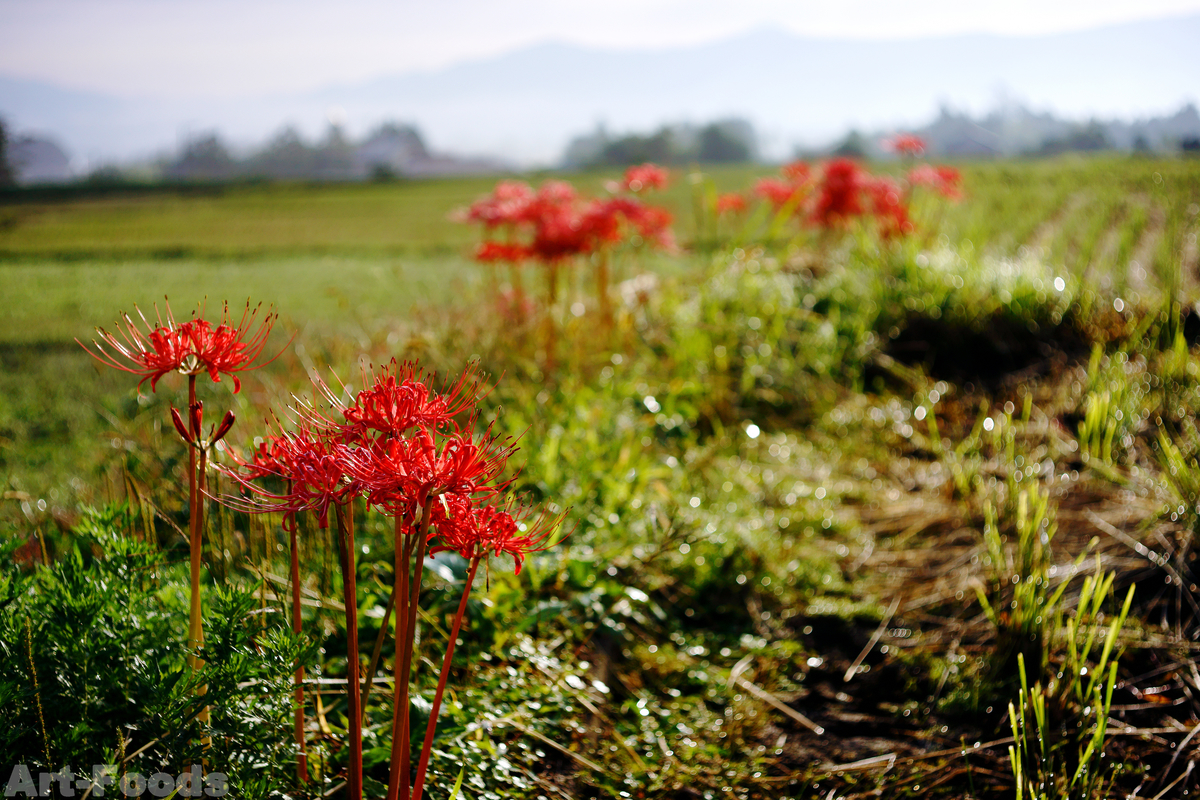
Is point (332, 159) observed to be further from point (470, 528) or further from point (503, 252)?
point (470, 528)

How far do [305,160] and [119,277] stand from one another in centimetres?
140

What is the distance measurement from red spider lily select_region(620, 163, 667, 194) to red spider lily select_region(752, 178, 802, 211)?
111cm

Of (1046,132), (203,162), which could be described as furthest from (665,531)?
(1046,132)

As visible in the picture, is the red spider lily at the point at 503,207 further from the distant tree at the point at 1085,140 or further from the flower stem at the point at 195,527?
the distant tree at the point at 1085,140

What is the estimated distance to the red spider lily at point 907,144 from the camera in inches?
201

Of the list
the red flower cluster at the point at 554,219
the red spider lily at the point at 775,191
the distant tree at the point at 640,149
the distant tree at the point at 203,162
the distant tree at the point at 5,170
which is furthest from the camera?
the distant tree at the point at 640,149

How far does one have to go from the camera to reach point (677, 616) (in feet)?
7.21

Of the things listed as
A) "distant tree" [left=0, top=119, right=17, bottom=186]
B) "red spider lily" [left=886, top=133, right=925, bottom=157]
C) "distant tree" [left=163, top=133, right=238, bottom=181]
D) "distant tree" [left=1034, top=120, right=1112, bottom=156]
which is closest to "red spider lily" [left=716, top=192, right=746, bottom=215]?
"red spider lily" [left=886, top=133, right=925, bottom=157]

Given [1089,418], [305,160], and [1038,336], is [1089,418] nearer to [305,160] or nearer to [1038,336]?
[1038,336]

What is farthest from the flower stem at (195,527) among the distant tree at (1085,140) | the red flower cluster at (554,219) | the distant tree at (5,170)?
the distant tree at (1085,140)

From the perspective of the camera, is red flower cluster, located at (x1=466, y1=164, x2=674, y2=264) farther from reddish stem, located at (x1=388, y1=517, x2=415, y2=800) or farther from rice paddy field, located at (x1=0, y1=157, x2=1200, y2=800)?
reddish stem, located at (x1=388, y1=517, x2=415, y2=800)

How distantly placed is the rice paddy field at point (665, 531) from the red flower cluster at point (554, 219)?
0.31m

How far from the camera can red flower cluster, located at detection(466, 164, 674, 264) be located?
131 inches

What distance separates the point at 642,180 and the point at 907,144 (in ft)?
7.49
